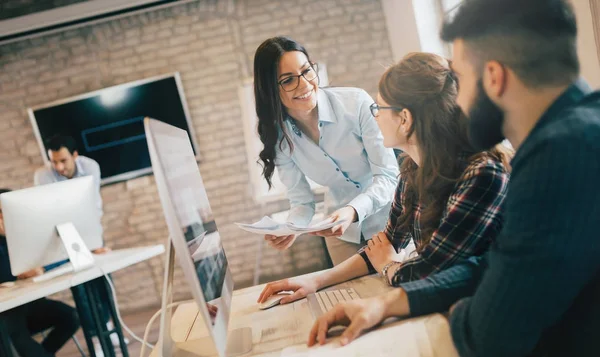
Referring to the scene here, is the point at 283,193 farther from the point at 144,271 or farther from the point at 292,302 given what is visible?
the point at 292,302

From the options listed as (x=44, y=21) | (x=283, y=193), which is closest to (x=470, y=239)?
(x=283, y=193)

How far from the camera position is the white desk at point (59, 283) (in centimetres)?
190

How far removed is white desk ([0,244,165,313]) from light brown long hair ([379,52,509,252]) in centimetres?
161

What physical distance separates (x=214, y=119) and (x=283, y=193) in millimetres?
895

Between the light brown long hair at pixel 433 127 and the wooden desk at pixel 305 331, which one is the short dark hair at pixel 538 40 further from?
the wooden desk at pixel 305 331

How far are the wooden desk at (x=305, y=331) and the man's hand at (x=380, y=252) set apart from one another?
44 mm

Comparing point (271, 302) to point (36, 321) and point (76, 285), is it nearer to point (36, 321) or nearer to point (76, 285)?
point (76, 285)

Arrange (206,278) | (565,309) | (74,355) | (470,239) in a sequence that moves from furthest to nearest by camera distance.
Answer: (74,355)
(470,239)
(206,278)
(565,309)

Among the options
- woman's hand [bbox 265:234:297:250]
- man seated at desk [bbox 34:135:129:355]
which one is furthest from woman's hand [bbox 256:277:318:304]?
man seated at desk [bbox 34:135:129:355]

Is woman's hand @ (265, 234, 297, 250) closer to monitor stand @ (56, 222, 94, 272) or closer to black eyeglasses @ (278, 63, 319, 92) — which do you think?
black eyeglasses @ (278, 63, 319, 92)

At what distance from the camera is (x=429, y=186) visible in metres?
1.03

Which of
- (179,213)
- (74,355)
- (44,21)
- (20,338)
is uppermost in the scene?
(44,21)

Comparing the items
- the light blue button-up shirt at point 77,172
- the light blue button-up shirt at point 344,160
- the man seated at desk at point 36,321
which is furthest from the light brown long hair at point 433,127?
the light blue button-up shirt at point 77,172

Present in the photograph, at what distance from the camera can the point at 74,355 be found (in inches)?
130
